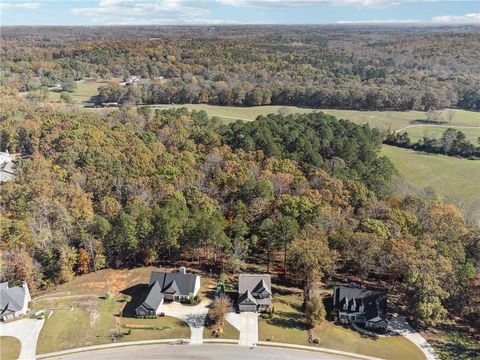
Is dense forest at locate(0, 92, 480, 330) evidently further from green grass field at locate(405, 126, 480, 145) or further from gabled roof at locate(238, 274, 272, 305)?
green grass field at locate(405, 126, 480, 145)

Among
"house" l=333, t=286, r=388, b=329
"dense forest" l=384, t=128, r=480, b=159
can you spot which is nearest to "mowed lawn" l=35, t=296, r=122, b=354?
"house" l=333, t=286, r=388, b=329

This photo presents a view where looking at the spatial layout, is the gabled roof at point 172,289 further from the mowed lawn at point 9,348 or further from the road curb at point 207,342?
the mowed lawn at point 9,348

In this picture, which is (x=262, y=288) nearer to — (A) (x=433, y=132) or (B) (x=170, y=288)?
(B) (x=170, y=288)

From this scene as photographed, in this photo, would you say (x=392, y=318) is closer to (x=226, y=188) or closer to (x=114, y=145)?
(x=226, y=188)

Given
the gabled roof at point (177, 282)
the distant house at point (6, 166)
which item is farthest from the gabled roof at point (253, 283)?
the distant house at point (6, 166)

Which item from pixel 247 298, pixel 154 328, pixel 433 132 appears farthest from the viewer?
pixel 433 132

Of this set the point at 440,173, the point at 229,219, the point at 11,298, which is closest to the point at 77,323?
the point at 11,298
